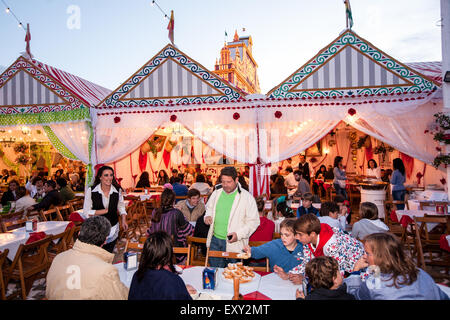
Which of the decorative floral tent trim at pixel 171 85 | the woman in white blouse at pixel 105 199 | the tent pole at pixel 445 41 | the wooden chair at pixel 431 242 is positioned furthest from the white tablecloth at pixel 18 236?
the tent pole at pixel 445 41

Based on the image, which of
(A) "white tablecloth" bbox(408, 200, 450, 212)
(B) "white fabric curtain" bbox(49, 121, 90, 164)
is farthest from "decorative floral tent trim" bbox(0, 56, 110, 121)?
(A) "white tablecloth" bbox(408, 200, 450, 212)

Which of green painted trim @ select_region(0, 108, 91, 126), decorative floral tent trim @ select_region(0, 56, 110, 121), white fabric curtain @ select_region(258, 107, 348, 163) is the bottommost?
white fabric curtain @ select_region(258, 107, 348, 163)

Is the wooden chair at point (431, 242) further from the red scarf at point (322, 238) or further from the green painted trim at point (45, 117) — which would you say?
the green painted trim at point (45, 117)

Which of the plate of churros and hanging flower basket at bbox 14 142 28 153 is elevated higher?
hanging flower basket at bbox 14 142 28 153

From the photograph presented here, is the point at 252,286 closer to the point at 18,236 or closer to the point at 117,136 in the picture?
the point at 18,236

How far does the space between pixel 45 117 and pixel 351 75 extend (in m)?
7.30

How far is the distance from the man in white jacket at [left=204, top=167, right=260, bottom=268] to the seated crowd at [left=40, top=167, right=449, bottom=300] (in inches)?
0.4

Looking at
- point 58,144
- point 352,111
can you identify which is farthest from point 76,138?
point 352,111

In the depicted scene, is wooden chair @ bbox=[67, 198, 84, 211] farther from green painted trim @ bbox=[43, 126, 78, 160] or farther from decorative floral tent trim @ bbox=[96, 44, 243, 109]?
decorative floral tent trim @ bbox=[96, 44, 243, 109]

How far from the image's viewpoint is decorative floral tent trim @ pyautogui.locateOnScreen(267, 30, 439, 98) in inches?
253

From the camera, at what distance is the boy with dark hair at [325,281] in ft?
5.95
